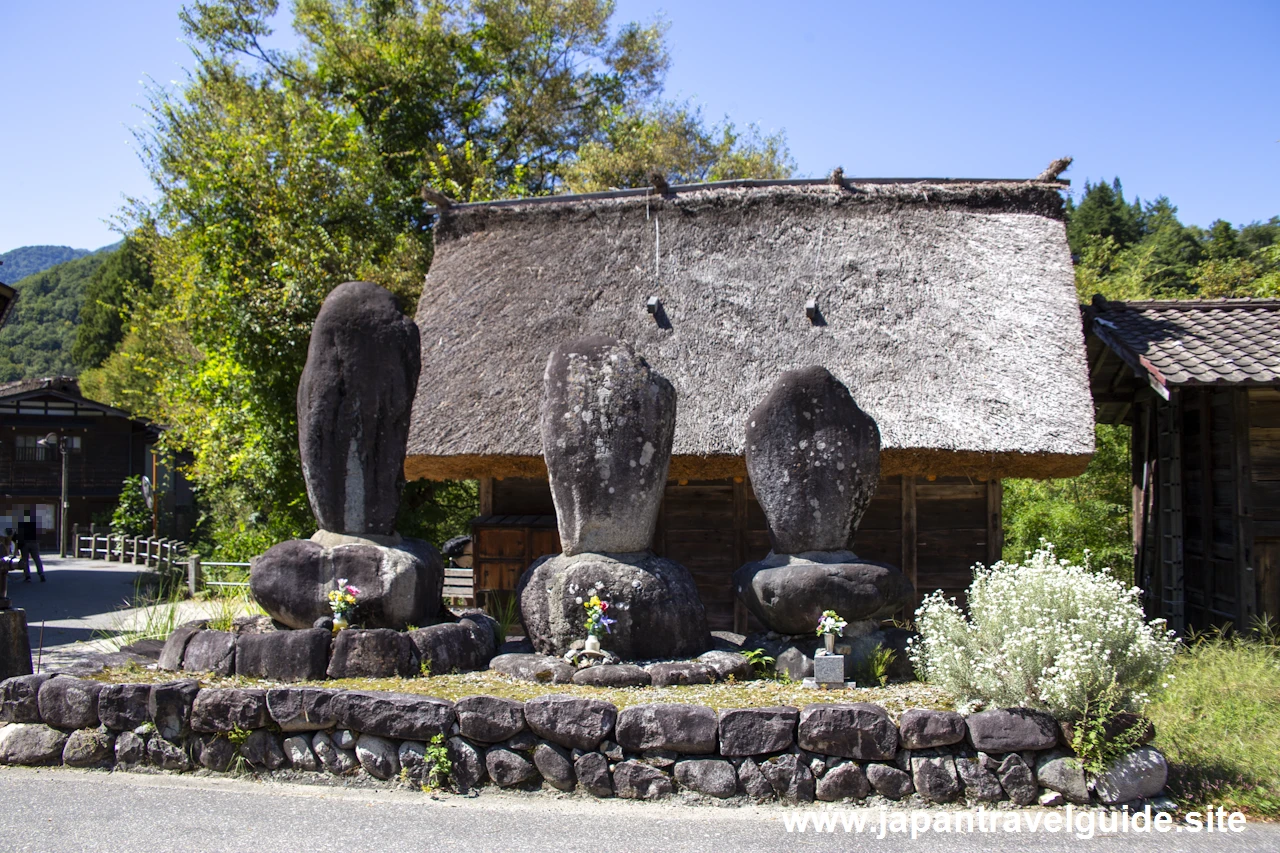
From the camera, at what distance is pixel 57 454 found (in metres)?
27.9

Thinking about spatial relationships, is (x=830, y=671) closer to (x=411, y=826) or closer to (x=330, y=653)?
(x=411, y=826)

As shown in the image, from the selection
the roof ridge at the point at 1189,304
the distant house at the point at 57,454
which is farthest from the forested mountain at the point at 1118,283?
the distant house at the point at 57,454

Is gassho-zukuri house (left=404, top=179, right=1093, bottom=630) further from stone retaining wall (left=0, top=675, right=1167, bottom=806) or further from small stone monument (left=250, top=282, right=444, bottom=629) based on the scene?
stone retaining wall (left=0, top=675, right=1167, bottom=806)

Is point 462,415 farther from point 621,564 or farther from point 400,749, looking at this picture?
point 400,749

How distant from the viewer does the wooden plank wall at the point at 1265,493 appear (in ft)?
28.3

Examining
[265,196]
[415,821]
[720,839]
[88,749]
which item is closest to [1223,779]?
[720,839]

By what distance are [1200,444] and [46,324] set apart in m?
54.7

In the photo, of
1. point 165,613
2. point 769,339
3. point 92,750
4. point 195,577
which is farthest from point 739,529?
point 195,577

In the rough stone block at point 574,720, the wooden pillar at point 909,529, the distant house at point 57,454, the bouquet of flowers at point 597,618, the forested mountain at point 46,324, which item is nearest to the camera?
the rough stone block at point 574,720

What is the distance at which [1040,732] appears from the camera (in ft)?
16.0

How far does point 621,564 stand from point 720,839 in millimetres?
A: 2126

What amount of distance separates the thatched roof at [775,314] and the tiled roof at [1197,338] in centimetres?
58

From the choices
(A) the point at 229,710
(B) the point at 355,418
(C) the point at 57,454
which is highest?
(C) the point at 57,454

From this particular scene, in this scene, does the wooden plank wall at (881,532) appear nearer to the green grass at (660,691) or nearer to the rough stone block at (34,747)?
the green grass at (660,691)
